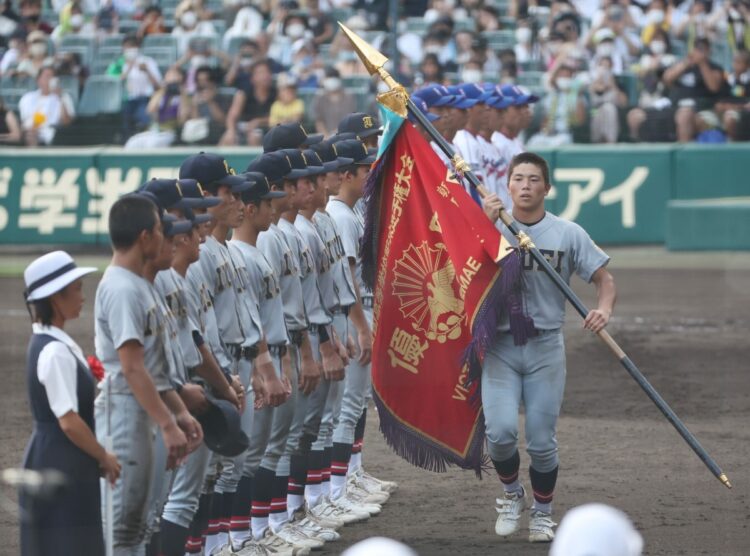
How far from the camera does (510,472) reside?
24.5ft

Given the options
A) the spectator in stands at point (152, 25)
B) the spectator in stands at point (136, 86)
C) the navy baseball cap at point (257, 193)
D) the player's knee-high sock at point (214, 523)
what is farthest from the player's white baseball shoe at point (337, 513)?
the spectator in stands at point (152, 25)

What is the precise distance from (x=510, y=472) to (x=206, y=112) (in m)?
12.0

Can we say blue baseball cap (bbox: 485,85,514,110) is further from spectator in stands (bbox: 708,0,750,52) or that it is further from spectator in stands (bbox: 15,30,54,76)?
spectator in stands (bbox: 15,30,54,76)

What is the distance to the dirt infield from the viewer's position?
24.3 feet

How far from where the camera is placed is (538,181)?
24.6ft

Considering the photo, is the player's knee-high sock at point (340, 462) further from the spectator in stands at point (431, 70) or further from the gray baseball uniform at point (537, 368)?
the spectator in stands at point (431, 70)

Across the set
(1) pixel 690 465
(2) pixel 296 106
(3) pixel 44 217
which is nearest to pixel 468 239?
(1) pixel 690 465

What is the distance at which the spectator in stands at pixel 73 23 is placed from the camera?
20.8 m

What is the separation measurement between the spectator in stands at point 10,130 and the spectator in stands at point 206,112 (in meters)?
2.21

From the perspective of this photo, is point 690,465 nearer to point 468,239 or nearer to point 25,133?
point 468,239

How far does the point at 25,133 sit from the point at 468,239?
12.6 meters

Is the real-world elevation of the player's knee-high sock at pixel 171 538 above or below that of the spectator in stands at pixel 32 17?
below

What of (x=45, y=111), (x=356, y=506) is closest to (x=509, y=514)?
(x=356, y=506)

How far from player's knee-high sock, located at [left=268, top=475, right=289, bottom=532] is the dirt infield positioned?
1.05ft
